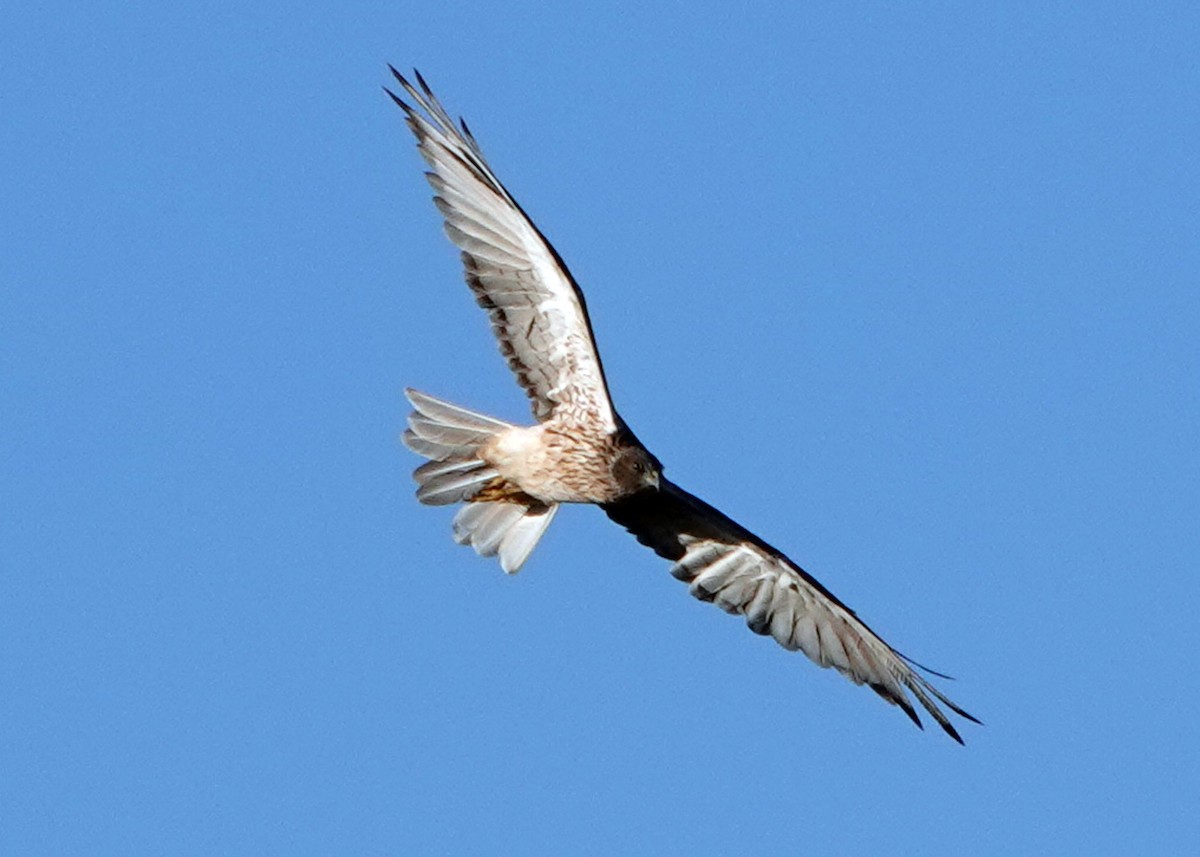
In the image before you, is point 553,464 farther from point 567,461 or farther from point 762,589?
point 762,589

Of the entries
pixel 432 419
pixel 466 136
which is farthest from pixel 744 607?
pixel 466 136

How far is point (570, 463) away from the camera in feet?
44.5

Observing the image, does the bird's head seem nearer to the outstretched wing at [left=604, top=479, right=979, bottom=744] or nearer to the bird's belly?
the bird's belly

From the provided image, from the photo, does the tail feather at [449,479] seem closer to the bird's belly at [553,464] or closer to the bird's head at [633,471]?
the bird's belly at [553,464]

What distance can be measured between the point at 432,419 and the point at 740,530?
6.57 feet

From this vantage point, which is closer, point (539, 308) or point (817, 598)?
point (539, 308)

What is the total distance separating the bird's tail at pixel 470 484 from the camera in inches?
543

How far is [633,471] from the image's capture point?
44.4 feet

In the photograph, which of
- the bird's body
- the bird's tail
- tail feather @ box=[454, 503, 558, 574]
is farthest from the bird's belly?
tail feather @ box=[454, 503, 558, 574]

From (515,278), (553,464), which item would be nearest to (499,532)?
(553,464)

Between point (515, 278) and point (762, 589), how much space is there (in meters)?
2.73

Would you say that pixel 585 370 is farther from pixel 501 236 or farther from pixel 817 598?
pixel 817 598

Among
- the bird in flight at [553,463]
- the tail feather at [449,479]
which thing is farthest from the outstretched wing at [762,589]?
the tail feather at [449,479]

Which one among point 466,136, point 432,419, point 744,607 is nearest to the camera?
point 466,136
